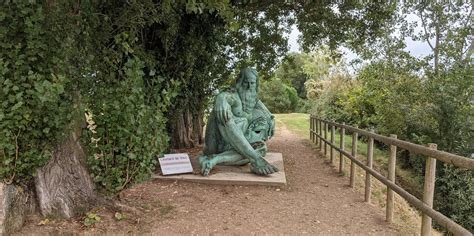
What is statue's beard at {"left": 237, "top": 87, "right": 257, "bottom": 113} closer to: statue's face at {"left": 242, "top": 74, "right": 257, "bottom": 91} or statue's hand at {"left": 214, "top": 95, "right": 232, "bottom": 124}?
statue's face at {"left": 242, "top": 74, "right": 257, "bottom": 91}

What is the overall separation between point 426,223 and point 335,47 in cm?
763

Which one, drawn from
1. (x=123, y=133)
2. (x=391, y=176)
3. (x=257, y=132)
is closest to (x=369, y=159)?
(x=391, y=176)

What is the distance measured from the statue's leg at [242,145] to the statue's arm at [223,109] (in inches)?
3.5

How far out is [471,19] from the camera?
45.4 feet

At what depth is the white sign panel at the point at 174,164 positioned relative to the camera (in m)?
6.17

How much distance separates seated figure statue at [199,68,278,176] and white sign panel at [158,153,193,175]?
0.25 metres

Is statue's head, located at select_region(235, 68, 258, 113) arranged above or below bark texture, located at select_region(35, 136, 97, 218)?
above

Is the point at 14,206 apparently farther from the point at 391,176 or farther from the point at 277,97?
the point at 277,97

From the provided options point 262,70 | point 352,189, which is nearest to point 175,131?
point 262,70

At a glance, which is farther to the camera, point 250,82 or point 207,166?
point 250,82

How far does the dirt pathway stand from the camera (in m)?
4.10

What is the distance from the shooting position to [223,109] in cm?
600

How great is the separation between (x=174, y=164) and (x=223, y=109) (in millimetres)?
1250

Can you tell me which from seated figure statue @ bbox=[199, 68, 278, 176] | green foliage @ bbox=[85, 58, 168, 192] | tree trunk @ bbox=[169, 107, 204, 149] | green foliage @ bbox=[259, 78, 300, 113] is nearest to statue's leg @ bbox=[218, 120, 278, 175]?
seated figure statue @ bbox=[199, 68, 278, 176]
